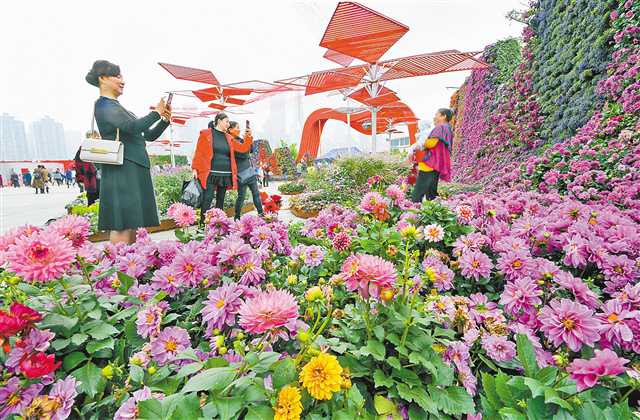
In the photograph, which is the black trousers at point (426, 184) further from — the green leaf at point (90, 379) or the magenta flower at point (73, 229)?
→ the green leaf at point (90, 379)

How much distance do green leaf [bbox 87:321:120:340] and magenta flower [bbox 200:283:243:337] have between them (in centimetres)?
27

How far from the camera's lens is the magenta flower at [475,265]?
1368 mm

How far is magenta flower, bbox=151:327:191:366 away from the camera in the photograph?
3.15 ft

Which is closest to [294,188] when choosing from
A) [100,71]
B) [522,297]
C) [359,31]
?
[359,31]

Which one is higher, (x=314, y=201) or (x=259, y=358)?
(x=259, y=358)

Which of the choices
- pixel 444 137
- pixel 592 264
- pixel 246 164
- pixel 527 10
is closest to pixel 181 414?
pixel 592 264

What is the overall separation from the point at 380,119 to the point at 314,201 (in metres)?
21.7

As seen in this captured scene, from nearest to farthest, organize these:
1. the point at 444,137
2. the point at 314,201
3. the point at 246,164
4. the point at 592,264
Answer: the point at 592,264
the point at 444,137
the point at 246,164
the point at 314,201

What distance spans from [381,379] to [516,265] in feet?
2.64

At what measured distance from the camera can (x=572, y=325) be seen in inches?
37.8

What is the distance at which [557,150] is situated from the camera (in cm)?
493

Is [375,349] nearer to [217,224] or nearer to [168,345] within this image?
[168,345]

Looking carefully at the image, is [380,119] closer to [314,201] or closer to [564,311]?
[314,201]

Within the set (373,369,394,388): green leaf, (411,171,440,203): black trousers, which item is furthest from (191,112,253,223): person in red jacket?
(373,369,394,388): green leaf
